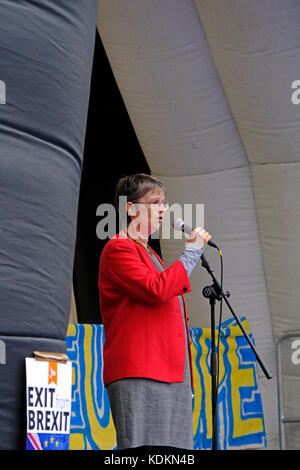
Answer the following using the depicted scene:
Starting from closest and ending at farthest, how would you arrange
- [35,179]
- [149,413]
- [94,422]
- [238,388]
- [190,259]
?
[35,179] < [149,413] < [190,259] < [94,422] < [238,388]

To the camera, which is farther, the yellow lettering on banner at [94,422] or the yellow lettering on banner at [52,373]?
the yellow lettering on banner at [94,422]

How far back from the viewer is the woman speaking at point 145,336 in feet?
6.30

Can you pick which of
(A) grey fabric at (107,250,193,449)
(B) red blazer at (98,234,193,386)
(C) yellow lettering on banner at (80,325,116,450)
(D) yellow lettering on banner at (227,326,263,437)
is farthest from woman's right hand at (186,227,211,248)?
(D) yellow lettering on banner at (227,326,263,437)

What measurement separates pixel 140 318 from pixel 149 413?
276mm

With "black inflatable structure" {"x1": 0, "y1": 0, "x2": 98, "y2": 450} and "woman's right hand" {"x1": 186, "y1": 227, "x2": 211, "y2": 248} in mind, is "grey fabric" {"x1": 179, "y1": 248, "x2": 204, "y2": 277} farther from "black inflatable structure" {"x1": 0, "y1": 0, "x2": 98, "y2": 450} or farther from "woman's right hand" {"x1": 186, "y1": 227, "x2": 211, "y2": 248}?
"black inflatable structure" {"x1": 0, "y1": 0, "x2": 98, "y2": 450}

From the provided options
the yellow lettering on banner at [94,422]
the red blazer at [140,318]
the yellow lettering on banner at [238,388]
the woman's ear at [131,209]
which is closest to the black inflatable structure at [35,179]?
the red blazer at [140,318]

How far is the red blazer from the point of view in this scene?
1.96 metres

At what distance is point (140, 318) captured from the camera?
2010 millimetres

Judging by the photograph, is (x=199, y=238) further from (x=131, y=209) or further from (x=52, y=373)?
(x=52, y=373)

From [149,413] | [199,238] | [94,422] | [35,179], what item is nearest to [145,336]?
[149,413]

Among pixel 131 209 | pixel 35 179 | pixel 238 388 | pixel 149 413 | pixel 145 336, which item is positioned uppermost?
pixel 131 209

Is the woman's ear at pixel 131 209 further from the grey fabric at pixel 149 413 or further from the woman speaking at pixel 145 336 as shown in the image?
the grey fabric at pixel 149 413
